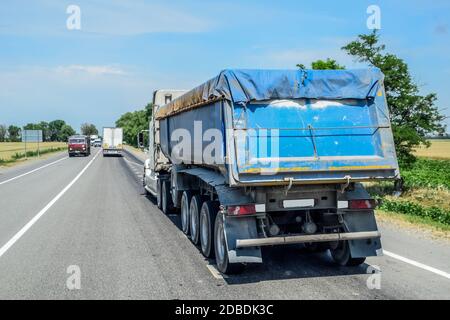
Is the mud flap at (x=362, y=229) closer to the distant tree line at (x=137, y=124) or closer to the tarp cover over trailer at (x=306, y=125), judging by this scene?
the tarp cover over trailer at (x=306, y=125)

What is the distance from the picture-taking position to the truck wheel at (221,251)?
6953mm

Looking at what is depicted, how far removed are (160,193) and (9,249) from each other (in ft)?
18.7

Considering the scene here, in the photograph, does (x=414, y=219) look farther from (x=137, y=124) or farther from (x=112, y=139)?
(x=137, y=124)

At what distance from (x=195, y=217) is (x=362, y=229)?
323 cm

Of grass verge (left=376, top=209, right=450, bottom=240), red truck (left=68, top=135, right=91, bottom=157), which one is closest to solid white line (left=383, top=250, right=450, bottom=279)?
grass verge (left=376, top=209, right=450, bottom=240)

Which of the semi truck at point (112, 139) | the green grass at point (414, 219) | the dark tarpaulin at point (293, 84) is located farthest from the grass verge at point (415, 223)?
the semi truck at point (112, 139)

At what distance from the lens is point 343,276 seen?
6.96m

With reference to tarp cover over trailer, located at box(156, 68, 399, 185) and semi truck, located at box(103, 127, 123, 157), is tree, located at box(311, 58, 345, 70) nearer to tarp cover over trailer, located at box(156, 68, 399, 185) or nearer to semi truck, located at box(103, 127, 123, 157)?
tarp cover over trailer, located at box(156, 68, 399, 185)

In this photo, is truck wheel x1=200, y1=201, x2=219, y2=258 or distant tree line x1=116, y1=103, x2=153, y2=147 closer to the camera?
truck wheel x1=200, y1=201, x2=219, y2=258

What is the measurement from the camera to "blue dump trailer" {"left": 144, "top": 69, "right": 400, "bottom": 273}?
6.75m

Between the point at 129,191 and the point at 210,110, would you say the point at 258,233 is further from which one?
the point at 129,191

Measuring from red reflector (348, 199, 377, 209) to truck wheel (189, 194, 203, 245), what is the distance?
2.91 metres
